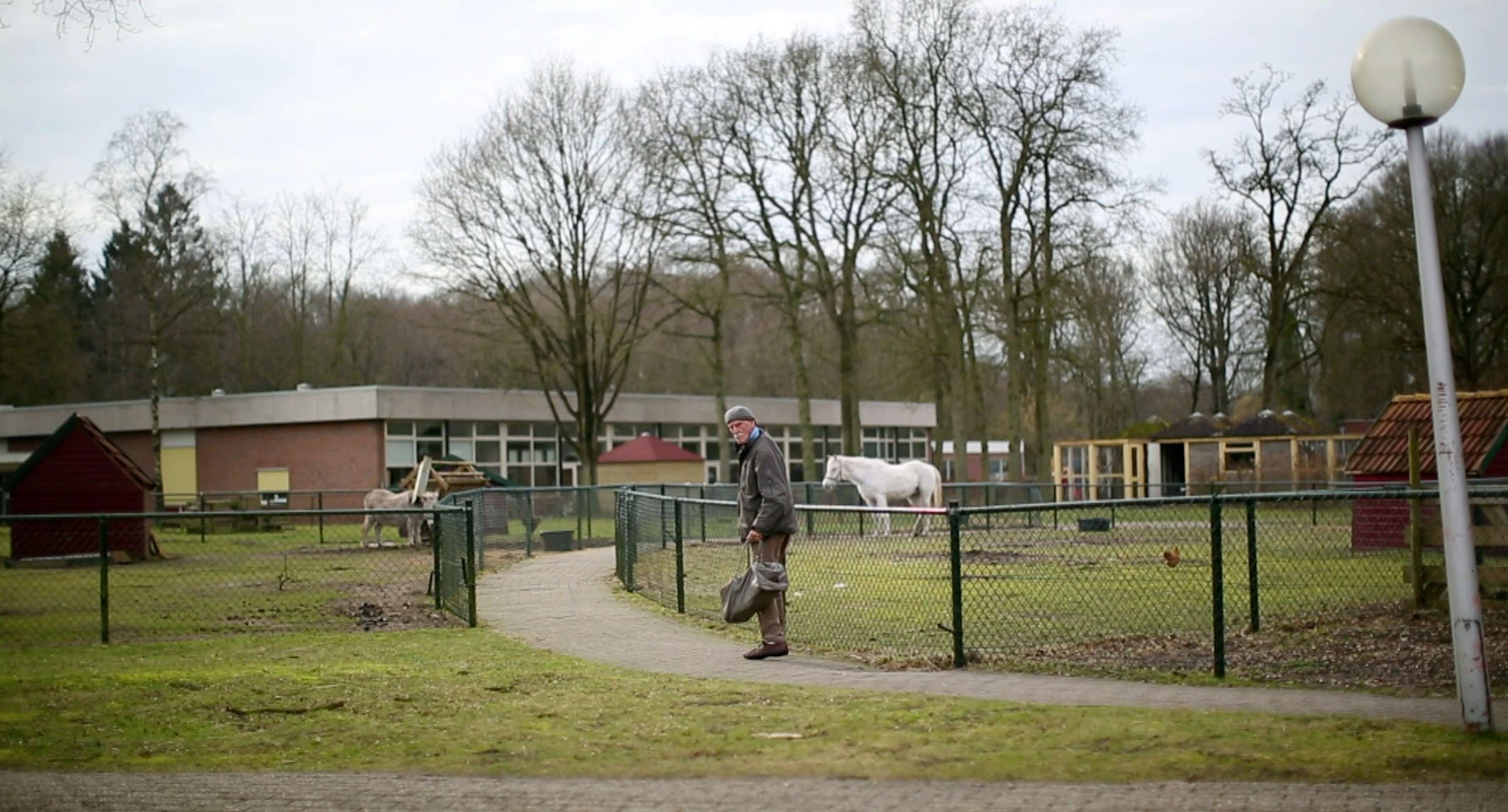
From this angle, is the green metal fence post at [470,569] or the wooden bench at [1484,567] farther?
the green metal fence post at [470,569]

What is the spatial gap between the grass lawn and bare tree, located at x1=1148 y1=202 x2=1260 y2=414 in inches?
2197

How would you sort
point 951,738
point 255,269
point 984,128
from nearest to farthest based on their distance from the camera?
point 951,738 < point 984,128 < point 255,269

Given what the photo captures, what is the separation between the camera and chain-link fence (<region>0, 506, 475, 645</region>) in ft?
51.3

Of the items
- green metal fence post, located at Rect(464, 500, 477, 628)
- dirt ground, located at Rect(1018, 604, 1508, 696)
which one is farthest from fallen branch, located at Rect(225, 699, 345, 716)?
green metal fence post, located at Rect(464, 500, 477, 628)

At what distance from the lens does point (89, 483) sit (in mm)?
28656

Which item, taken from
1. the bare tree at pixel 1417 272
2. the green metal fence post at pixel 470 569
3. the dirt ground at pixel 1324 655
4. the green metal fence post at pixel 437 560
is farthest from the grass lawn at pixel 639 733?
the bare tree at pixel 1417 272

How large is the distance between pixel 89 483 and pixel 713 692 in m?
21.9

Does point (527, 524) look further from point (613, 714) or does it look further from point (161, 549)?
point (613, 714)

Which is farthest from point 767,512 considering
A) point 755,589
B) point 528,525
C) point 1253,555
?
point 528,525

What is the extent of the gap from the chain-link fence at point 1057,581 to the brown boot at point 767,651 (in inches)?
26.7

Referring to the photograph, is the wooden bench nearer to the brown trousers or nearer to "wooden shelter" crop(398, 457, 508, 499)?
the brown trousers

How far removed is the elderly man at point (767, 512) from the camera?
1222 centimetres

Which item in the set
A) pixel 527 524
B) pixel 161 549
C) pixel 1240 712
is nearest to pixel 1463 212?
pixel 527 524

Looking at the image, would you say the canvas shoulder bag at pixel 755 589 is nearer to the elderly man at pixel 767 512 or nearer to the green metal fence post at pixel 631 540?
the elderly man at pixel 767 512
